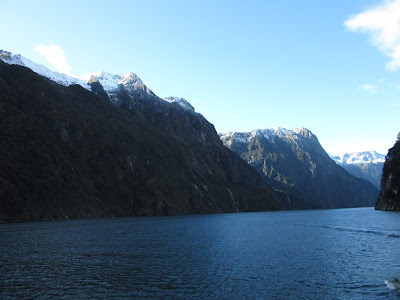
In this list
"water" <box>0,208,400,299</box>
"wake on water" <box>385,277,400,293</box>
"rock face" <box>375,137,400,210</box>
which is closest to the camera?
"wake on water" <box>385,277,400,293</box>

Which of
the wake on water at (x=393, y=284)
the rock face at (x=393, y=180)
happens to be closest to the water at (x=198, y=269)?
the wake on water at (x=393, y=284)

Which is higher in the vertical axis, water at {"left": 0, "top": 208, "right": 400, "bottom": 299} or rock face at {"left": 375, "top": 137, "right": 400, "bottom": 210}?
rock face at {"left": 375, "top": 137, "right": 400, "bottom": 210}

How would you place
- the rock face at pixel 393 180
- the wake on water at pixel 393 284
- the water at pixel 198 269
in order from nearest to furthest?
the wake on water at pixel 393 284 < the water at pixel 198 269 < the rock face at pixel 393 180

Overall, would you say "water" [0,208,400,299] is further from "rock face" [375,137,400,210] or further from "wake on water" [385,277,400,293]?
"rock face" [375,137,400,210]

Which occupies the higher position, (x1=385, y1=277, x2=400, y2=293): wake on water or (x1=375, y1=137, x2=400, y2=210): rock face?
(x1=375, y1=137, x2=400, y2=210): rock face

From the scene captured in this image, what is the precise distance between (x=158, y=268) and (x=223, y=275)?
378 inches

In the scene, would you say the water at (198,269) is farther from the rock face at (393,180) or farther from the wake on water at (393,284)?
the rock face at (393,180)

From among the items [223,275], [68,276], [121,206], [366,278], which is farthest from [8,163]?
[366,278]

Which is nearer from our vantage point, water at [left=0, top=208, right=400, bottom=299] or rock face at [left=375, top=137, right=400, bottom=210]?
water at [left=0, top=208, right=400, bottom=299]

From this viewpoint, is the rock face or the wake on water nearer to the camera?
the wake on water

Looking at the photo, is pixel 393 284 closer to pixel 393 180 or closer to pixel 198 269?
pixel 198 269

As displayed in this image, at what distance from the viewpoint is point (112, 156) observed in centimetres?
19950

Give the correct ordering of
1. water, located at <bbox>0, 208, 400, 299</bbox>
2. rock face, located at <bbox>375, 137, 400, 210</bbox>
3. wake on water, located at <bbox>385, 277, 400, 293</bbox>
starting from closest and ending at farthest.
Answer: wake on water, located at <bbox>385, 277, 400, 293</bbox> < water, located at <bbox>0, 208, 400, 299</bbox> < rock face, located at <bbox>375, 137, 400, 210</bbox>

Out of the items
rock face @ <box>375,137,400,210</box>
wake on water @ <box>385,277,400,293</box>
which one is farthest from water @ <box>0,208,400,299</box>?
rock face @ <box>375,137,400,210</box>
